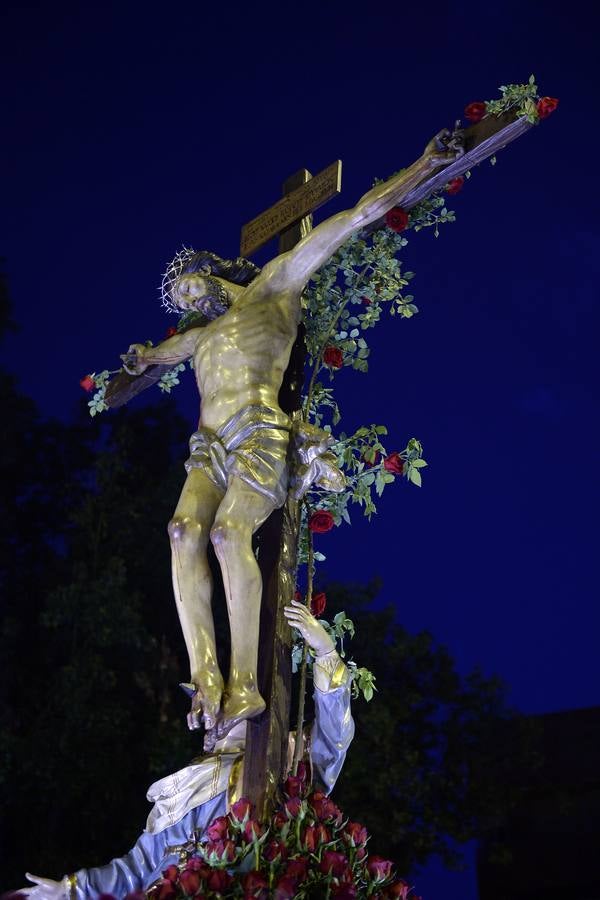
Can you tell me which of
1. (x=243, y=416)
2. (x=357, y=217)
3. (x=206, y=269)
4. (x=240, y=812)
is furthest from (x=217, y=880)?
(x=206, y=269)

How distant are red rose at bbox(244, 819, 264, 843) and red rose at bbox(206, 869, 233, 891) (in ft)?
0.59

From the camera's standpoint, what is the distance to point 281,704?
3.98m

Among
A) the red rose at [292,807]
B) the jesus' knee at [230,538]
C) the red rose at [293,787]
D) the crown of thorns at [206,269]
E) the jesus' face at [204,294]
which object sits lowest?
the red rose at [292,807]

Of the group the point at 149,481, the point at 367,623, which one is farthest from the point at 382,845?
the point at 149,481

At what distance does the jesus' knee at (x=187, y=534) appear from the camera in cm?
407

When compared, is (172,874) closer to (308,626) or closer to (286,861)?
(286,861)

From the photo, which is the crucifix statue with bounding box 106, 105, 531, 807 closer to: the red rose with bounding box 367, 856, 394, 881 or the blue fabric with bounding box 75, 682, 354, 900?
the blue fabric with bounding box 75, 682, 354, 900

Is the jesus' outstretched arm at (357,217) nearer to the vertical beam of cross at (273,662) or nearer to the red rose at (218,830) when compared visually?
the vertical beam of cross at (273,662)

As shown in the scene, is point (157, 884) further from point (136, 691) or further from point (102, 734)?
point (136, 691)

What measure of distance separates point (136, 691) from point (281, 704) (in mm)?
8629

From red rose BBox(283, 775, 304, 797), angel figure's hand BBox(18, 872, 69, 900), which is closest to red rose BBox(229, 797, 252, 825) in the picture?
red rose BBox(283, 775, 304, 797)

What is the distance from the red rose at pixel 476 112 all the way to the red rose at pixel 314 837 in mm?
2850

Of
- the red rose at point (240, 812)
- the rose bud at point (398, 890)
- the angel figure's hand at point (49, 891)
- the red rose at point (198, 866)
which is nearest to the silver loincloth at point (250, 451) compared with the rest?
the red rose at point (240, 812)

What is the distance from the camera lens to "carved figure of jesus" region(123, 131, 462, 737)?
3.92 metres
